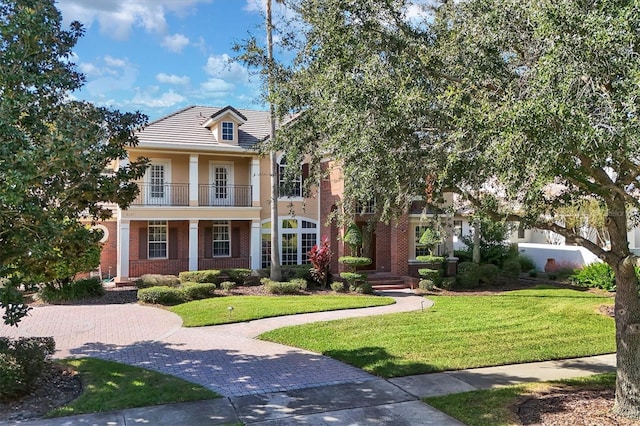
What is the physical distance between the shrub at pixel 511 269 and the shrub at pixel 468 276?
3.05 m

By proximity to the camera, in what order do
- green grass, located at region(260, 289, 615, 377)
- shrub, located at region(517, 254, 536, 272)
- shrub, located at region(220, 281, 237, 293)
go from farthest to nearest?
shrub, located at region(517, 254, 536, 272)
shrub, located at region(220, 281, 237, 293)
green grass, located at region(260, 289, 615, 377)

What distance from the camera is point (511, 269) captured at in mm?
24031

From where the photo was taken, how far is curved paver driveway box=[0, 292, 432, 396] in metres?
9.05

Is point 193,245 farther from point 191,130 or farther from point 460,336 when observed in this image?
point 460,336

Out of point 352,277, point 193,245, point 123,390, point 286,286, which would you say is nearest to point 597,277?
point 352,277

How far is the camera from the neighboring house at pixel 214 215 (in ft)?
71.5

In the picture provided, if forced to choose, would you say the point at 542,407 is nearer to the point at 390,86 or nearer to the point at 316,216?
the point at 390,86

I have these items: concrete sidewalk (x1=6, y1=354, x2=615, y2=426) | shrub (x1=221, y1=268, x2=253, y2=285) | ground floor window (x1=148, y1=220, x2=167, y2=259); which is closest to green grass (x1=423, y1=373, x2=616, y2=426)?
concrete sidewalk (x1=6, y1=354, x2=615, y2=426)

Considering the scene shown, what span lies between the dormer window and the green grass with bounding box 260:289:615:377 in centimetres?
1226

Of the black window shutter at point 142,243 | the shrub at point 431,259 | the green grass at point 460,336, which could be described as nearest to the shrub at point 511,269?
the shrub at point 431,259

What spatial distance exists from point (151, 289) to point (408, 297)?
9377mm

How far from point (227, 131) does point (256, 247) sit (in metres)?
5.59

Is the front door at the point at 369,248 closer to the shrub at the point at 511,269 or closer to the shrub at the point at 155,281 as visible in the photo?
the shrub at the point at 511,269

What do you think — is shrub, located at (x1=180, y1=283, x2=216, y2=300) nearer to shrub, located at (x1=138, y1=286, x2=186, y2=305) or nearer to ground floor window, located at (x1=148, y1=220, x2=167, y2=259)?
shrub, located at (x1=138, y1=286, x2=186, y2=305)
